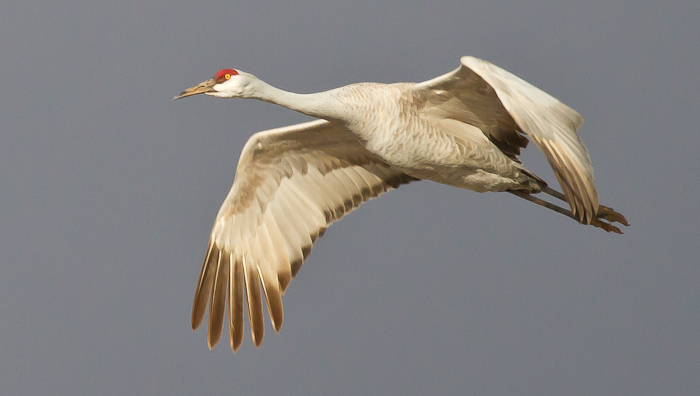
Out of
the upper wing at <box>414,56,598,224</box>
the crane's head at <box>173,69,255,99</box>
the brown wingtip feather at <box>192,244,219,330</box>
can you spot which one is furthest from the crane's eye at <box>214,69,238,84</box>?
the brown wingtip feather at <box>192,244,219,330</box>

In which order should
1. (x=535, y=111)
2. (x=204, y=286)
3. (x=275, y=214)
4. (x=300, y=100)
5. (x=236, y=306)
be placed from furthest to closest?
1. (x=275, y=214)
2. (x=204, y=286)
3. (x=236, y=306)
4. (x=300, y=100)
5. (x=535, y=111)

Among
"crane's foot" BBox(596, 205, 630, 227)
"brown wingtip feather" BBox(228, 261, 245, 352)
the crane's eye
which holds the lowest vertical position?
"brown wingtip feather" BBox(228, 261, 245, 352)

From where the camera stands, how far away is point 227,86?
10.0 m

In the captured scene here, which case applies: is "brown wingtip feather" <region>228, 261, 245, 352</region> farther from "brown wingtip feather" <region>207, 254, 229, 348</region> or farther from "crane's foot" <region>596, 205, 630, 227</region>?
"crane's foot" <region>596, 205, 630, 227</region>

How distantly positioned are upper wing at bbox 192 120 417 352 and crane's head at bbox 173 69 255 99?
1.41 metres

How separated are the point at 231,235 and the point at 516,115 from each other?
159 inches

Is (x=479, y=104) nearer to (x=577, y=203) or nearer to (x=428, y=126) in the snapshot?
(x=428, y=126)

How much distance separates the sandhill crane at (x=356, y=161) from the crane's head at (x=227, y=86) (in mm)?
13

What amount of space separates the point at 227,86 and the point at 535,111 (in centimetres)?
292

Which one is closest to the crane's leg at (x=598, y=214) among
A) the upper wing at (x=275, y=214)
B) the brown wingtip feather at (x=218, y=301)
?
the upper wing at (x=275, y=214)

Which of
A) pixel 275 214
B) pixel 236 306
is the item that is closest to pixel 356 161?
pixel 275 214

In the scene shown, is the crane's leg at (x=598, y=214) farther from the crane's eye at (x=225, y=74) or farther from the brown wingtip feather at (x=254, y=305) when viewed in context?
the crane's eye at (x=225, y=74)

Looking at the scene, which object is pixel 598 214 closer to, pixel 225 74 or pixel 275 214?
pixel 275 214

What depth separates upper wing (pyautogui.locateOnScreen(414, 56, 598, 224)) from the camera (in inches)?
369
